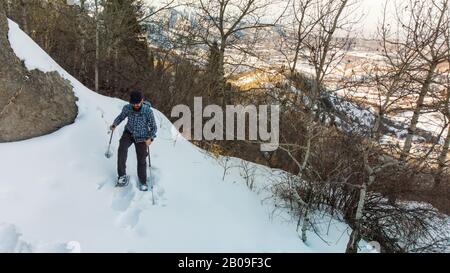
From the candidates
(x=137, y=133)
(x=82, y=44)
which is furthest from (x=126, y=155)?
(x=82, y=44)

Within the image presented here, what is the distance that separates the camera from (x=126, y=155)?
5637 millimetres

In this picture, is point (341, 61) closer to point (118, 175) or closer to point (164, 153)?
point (164, 153)

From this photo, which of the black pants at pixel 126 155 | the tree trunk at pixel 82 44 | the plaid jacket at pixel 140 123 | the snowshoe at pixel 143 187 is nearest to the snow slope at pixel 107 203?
the snowshoe at pixel 143 187

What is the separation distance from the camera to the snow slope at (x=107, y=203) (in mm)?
4520

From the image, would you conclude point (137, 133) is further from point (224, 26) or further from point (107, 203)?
point (224, 26)

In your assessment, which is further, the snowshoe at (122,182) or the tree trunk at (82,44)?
the tree trunk at (82,44)

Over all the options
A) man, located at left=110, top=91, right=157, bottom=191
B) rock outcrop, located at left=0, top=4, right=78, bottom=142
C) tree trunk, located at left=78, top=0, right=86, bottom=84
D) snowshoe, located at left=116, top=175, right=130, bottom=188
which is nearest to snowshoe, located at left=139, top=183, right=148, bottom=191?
man, located at left=110, top=91, right=157, bottom=191

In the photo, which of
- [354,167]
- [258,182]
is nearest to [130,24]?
[258,182]

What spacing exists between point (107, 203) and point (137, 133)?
1.16 metres

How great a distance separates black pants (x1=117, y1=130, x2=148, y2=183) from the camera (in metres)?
5.61

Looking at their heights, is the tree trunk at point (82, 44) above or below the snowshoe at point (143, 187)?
above

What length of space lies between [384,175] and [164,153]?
17.7 ft

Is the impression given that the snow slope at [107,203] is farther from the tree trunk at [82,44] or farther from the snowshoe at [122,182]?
the tree trunk at [82,44]

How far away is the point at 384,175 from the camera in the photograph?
8836mm
